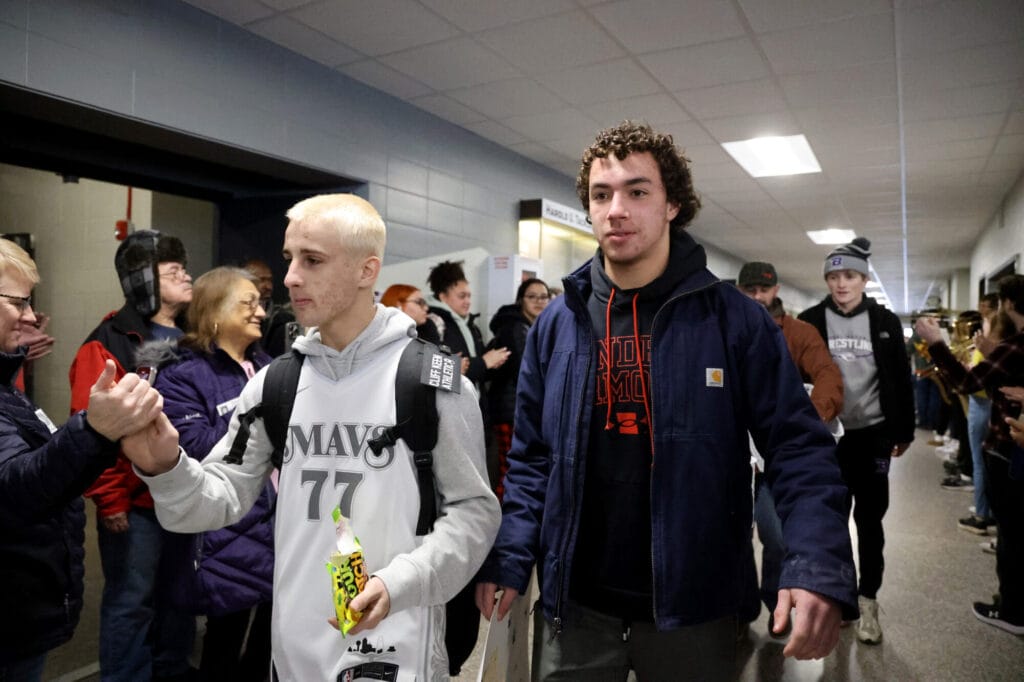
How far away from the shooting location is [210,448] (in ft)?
6.30

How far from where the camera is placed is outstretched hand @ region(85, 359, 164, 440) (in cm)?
106

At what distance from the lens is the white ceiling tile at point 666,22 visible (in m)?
3.21

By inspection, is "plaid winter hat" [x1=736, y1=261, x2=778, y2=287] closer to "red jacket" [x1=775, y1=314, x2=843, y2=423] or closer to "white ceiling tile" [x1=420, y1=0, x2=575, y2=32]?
"red jacket" [x1=775, y1=314, x2=843, y2=423]

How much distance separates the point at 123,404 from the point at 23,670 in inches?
37.2

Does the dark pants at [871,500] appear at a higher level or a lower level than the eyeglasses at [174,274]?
lower

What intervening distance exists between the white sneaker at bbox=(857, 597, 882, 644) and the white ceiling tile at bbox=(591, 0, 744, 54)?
2954 mm

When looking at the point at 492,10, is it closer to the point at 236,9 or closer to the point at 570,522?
the point at 236,9

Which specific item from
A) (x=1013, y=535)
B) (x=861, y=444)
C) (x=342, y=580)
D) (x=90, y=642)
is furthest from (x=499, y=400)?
(x=342, y=580)

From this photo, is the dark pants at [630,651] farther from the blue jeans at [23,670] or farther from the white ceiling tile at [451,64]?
the white ceiling tile at [451,64]

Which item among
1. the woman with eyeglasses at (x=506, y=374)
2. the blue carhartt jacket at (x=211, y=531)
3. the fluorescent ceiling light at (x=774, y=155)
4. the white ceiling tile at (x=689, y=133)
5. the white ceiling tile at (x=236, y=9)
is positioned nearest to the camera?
the blue carhartt jacket at (x=211, y=531)

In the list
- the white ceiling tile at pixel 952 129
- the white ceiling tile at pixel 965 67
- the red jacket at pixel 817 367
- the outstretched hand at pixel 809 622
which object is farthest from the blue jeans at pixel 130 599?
the white ceiling tile at pixel 952 129

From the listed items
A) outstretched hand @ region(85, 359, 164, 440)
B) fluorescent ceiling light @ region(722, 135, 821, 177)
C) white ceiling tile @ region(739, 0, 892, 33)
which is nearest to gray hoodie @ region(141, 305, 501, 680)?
outstretched hand @ region(85, 359, 164, 440)

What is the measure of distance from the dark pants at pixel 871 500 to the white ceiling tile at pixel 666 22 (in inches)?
86.7

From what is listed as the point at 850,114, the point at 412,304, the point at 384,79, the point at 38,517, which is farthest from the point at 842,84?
the point at 38,517
